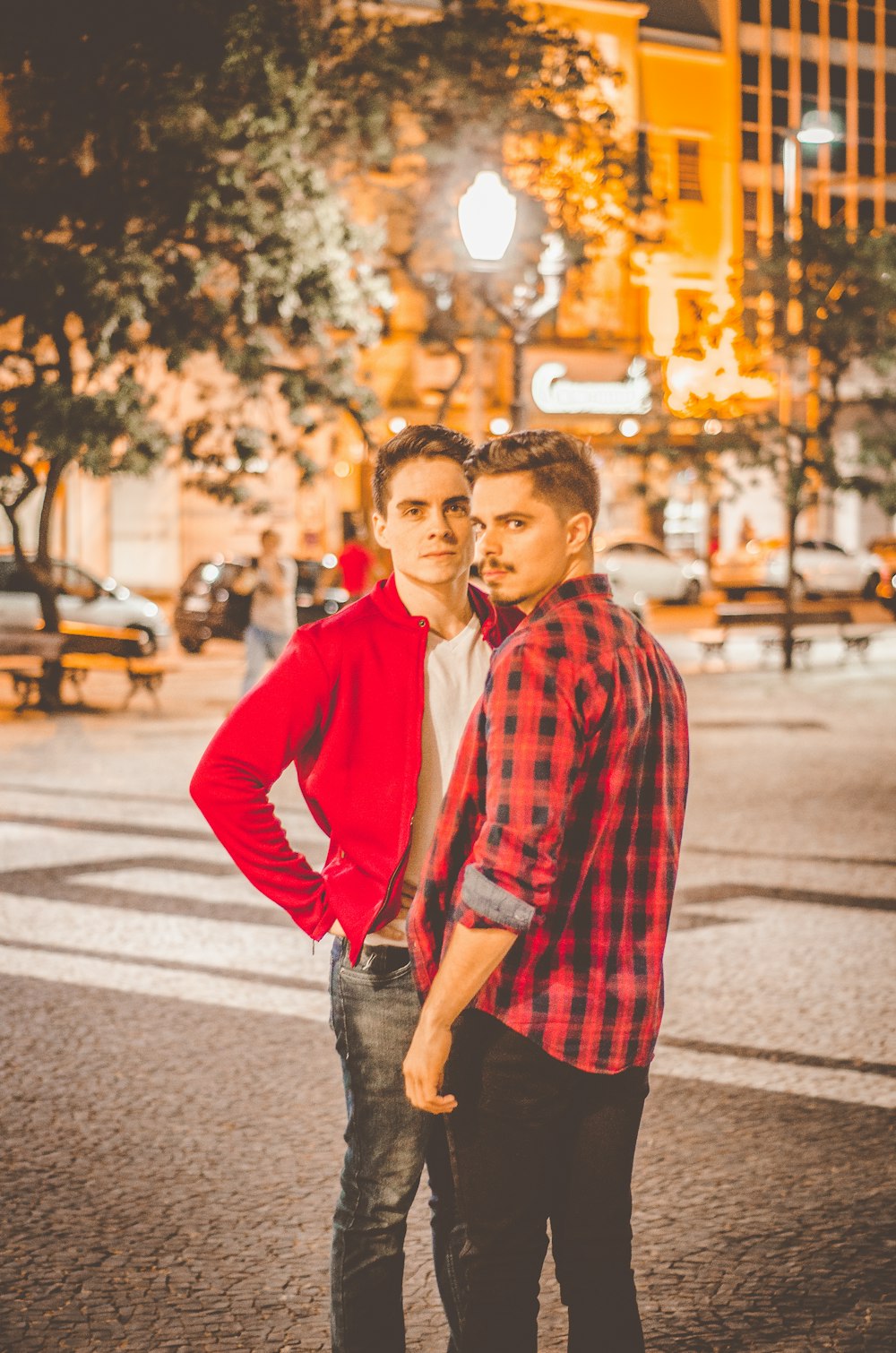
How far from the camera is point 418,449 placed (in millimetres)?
3293

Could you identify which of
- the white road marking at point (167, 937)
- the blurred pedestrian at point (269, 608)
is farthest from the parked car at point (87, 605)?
the white road marking at point (167, 937)

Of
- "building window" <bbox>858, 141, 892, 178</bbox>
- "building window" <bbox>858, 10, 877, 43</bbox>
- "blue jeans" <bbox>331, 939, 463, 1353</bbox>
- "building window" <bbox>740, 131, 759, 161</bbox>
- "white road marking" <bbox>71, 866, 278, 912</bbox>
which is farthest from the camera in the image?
"building window" <bbox>858, 141, 892, 178</bbox>

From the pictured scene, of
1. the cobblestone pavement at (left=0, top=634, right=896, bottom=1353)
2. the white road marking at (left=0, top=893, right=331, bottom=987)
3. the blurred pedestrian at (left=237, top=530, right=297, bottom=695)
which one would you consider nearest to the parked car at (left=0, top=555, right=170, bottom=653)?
the blurred pedestrian at (left=237, top=530, right=297, bottom=695)

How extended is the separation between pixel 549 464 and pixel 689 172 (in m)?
48.8

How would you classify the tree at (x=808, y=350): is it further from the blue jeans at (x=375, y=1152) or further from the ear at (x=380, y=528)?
the blue jeans at (x=375, y=1152)

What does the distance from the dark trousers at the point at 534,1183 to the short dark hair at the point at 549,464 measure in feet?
2.67

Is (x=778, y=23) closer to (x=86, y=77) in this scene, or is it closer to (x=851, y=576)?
(x=851, y=576)

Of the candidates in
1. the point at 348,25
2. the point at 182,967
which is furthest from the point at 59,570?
the point at 182,967

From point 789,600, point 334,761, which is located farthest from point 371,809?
point 789,600

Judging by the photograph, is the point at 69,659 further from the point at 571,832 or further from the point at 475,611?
the point at 571,832

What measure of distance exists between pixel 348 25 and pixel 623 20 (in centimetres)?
2884

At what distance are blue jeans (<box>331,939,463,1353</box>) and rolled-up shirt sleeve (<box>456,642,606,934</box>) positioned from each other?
54cm

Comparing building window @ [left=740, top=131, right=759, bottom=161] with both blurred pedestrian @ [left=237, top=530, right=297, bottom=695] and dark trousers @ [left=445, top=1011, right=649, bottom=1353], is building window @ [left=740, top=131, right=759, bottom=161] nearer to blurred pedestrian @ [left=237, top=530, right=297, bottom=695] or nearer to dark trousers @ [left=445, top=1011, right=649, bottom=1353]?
blurred pedestrian @ [left=237, top=530, right=297, bottom=695]

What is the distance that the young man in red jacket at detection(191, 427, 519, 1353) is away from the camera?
10.4ft
